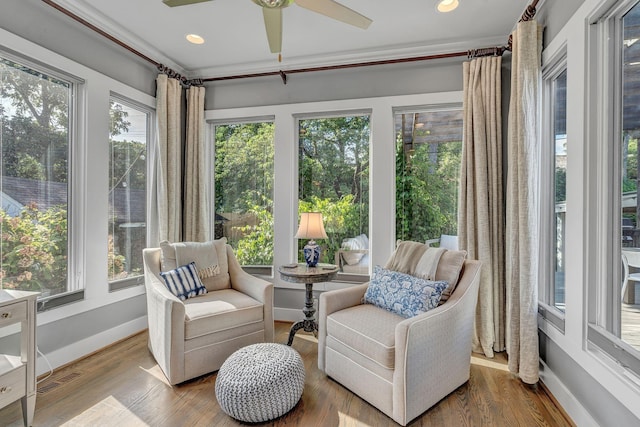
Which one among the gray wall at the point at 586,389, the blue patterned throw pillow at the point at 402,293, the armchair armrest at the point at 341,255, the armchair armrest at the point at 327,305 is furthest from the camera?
the armchair armrest at the point at 341,255

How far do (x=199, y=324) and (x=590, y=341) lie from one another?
92.2 inches

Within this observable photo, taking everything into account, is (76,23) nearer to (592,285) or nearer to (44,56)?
(44,56)

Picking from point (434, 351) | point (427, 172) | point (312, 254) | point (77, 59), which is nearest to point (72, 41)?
point (77, 59)

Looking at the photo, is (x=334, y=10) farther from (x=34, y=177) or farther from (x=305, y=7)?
(x=34, y=177)

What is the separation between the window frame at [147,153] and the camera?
122 inches

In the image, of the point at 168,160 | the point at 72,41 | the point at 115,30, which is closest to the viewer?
the point at 72,41

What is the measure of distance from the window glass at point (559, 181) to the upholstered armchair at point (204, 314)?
83.0 inches

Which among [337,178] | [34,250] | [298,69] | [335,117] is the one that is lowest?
[34,250]

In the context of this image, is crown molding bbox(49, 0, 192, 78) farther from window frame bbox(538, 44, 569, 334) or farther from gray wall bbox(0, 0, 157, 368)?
window frame bbox(538, 44, 569, 334)

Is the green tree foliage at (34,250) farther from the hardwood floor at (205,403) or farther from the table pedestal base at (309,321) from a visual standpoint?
the table pedestal base at (309,321)

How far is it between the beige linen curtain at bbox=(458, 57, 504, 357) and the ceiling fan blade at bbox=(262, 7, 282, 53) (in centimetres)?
174

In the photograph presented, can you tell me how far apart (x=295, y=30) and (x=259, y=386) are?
2.72 metres

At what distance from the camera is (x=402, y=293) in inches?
90.4

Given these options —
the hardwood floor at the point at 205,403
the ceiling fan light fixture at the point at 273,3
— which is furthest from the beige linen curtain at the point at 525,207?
the ceiling fan light fixture at the point at 273,3
